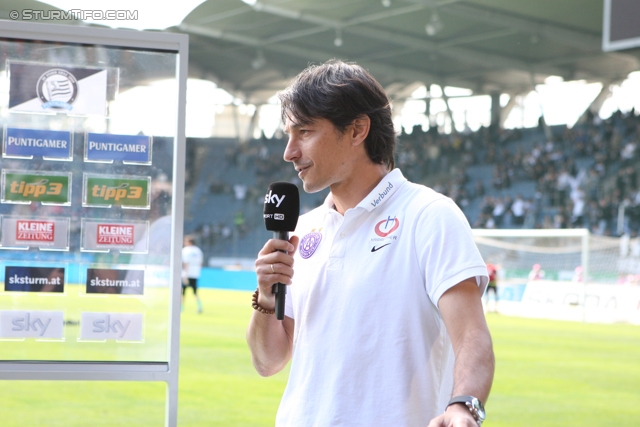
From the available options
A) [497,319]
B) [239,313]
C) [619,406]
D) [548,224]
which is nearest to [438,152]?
[548,224]

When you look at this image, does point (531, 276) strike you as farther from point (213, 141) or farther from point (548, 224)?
point (213, 141)

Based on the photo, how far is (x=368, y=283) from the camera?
1.94 m

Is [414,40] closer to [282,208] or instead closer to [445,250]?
[282,208]

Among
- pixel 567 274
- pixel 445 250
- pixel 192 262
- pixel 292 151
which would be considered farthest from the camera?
pixel 567 274

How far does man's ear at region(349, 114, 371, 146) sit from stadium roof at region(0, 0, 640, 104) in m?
22.7

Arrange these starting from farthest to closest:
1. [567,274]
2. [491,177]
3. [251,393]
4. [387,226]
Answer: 1. [491,177]
2. [567,274]
3. [251,393]
4. [387,226]

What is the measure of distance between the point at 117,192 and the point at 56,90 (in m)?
0.43

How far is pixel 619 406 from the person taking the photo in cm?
798

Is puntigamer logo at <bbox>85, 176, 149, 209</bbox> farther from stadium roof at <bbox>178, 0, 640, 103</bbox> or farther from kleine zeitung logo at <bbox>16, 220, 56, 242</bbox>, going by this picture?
stadium roof at <bbox>178, 0, 640, 103</bbox>

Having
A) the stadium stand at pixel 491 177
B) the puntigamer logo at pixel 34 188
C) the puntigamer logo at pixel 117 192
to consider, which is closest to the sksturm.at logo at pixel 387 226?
the puntigamer logo at pixel 117 192

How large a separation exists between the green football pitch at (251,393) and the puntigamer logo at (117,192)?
4.17m

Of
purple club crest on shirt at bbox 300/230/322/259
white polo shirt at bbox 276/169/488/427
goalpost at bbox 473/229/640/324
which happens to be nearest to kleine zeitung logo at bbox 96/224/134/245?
purple club crest on shirt at bbox 300/230/322/259

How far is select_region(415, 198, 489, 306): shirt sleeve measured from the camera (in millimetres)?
1817

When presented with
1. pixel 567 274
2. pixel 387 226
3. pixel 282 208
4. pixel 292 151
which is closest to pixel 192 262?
pixel 567 274
